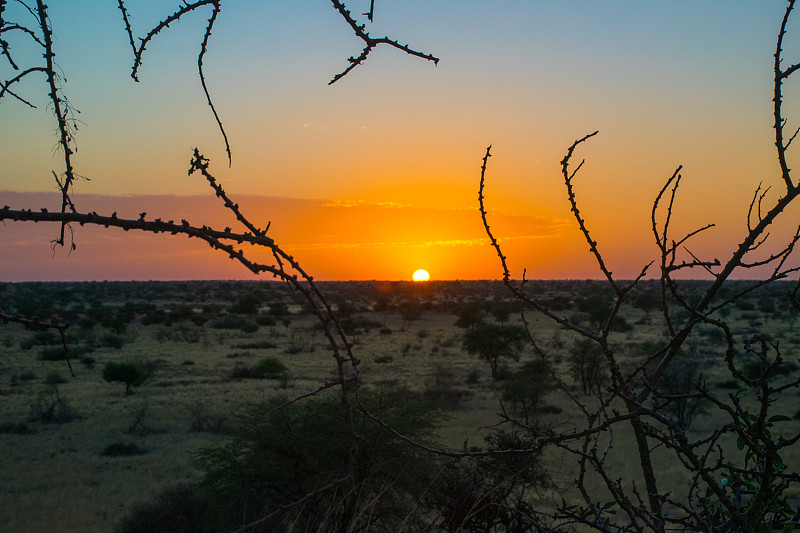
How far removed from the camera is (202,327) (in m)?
50.3

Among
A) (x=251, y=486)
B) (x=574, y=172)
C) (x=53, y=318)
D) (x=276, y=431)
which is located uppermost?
(x=574, y=172)

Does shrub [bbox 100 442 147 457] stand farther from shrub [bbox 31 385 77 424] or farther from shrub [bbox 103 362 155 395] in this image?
→ shrub [bbox 103 362 155 395]

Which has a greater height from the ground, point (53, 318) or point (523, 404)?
point (53, 318)


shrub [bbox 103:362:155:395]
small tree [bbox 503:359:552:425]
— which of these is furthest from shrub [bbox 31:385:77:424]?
small tree [bbox 503:359:552:425]

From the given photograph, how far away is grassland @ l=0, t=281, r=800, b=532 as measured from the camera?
48.1 ft

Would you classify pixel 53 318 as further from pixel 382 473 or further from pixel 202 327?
pixel 202 327

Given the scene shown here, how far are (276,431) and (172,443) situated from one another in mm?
8737

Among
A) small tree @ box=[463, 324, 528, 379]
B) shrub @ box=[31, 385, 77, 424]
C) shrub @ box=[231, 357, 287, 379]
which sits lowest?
shrub @ box=[31, 385, 77, 424]

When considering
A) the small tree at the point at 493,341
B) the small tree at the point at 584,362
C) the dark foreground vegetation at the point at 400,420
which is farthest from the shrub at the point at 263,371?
the small tree at the point at 584,362

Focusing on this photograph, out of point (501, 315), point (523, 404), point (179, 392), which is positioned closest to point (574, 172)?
point (523, 404)

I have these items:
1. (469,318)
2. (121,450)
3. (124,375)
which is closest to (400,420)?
(121,450)

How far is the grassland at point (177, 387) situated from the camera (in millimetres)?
14672

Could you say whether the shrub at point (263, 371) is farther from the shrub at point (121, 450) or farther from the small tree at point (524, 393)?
the shrub at point (121, 450)

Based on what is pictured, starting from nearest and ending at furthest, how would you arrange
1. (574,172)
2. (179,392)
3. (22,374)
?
(574,172) < (179,392) < (22,374)
